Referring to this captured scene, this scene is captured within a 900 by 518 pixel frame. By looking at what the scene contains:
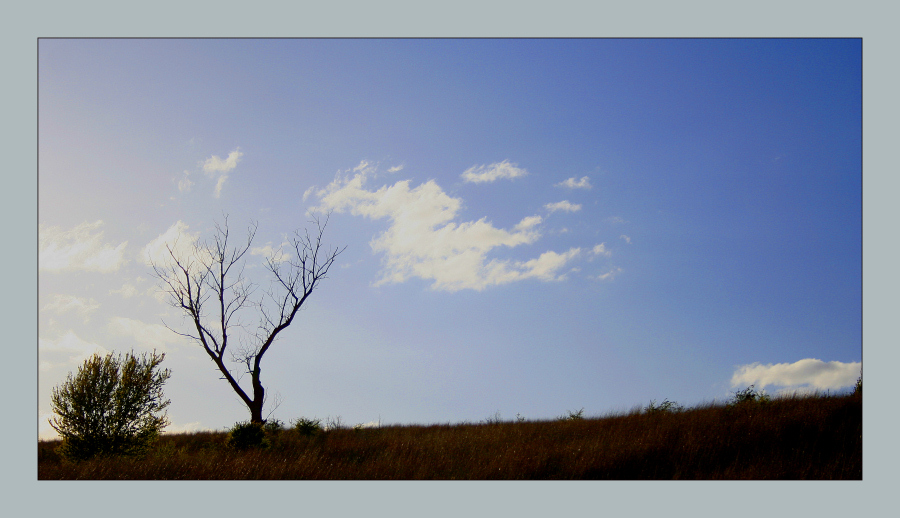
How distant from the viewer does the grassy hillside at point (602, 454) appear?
36.5 ft

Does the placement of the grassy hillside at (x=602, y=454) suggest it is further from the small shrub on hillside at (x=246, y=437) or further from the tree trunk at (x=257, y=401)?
the tree trunk at (x=257, y=401)

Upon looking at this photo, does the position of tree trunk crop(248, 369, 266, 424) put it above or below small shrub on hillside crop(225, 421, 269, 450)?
above

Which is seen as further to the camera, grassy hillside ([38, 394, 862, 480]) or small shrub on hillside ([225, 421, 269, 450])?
small shrub on hillside ([225, 421, 269, 450])

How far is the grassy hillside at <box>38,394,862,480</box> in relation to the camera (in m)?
11.1

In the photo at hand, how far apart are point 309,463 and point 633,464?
7.66 m

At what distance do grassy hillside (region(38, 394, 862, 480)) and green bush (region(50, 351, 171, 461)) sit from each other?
757 millimetres

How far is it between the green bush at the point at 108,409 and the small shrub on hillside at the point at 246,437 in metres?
2.06

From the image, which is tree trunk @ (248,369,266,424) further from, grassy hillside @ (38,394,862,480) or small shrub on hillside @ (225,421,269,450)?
grassy hillside @ (38,394,862,480)

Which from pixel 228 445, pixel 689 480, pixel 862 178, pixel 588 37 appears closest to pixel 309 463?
pixel 228 445

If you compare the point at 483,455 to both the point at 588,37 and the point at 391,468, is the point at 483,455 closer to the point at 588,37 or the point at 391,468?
the point at 391,468

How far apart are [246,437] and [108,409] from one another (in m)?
3.93

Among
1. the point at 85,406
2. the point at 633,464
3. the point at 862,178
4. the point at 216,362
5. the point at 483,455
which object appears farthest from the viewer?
the point at 216,362

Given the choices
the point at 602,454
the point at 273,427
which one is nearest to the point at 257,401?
the point at 273,427

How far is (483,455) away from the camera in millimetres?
12320
